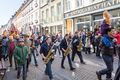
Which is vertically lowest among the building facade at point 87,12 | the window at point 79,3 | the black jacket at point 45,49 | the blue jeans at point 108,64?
the blue jeans at point 108,64

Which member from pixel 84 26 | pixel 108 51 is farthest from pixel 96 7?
pixel 108 51

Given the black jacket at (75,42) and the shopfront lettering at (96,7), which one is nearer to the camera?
the black jacket at (75,42)

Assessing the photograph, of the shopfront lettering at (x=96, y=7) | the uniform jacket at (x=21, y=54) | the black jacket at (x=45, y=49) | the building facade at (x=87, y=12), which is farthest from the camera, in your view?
the building facade at (x=87, y=12)

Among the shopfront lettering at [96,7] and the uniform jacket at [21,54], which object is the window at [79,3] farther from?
the uniform jacket at [21,54]

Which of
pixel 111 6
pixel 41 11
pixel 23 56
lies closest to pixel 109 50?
pixel 23 56

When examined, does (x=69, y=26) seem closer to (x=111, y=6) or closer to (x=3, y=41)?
(x=111, y=6)

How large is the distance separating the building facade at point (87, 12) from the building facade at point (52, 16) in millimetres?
2494

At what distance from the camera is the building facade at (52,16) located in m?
42.2

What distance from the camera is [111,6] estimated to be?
26.6m

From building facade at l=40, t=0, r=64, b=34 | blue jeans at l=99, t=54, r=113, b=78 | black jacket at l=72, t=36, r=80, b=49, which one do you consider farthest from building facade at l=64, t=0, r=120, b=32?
blue jeans at l=99, t=54, r=113, b=78

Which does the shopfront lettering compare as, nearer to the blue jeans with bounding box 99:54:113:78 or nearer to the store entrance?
the store entrance

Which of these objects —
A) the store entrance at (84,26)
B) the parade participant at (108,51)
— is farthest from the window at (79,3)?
the parade participant at (108,51)

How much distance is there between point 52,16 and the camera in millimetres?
47094

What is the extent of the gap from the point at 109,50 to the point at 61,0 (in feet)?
100
